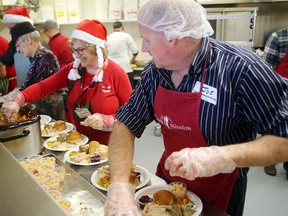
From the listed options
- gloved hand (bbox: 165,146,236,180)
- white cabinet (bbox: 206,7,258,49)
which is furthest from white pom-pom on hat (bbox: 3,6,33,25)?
gloved hand (bbox: 165,146,236,180)

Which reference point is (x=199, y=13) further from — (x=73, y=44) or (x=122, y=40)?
(x=122, y=40)

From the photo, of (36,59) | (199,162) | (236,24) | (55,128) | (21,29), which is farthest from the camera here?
(236,24)

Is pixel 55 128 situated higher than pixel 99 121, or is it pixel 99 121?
pixel 99 121

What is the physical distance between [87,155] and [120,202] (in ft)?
2.52

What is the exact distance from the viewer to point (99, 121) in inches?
76.2

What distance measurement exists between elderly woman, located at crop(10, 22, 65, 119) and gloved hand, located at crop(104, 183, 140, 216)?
185 centimetres

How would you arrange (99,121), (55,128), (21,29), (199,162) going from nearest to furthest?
(199,162), (99,121), (55,128), (21,29)

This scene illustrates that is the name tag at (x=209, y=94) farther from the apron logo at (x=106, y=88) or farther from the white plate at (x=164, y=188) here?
the apron logo at (x=106, y=88)

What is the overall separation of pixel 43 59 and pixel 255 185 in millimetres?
2471

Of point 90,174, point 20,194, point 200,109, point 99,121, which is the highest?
point 200,109

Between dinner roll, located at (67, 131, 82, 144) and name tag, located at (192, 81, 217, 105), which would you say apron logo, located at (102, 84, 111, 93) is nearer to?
dinner roll, located at (67, 131, 82, 144)

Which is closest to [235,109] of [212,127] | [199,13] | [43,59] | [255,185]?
[212,127]

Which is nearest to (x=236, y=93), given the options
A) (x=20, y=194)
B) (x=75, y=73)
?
(x=20, y=194)

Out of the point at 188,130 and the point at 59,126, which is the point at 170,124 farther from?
the point at 59,126
